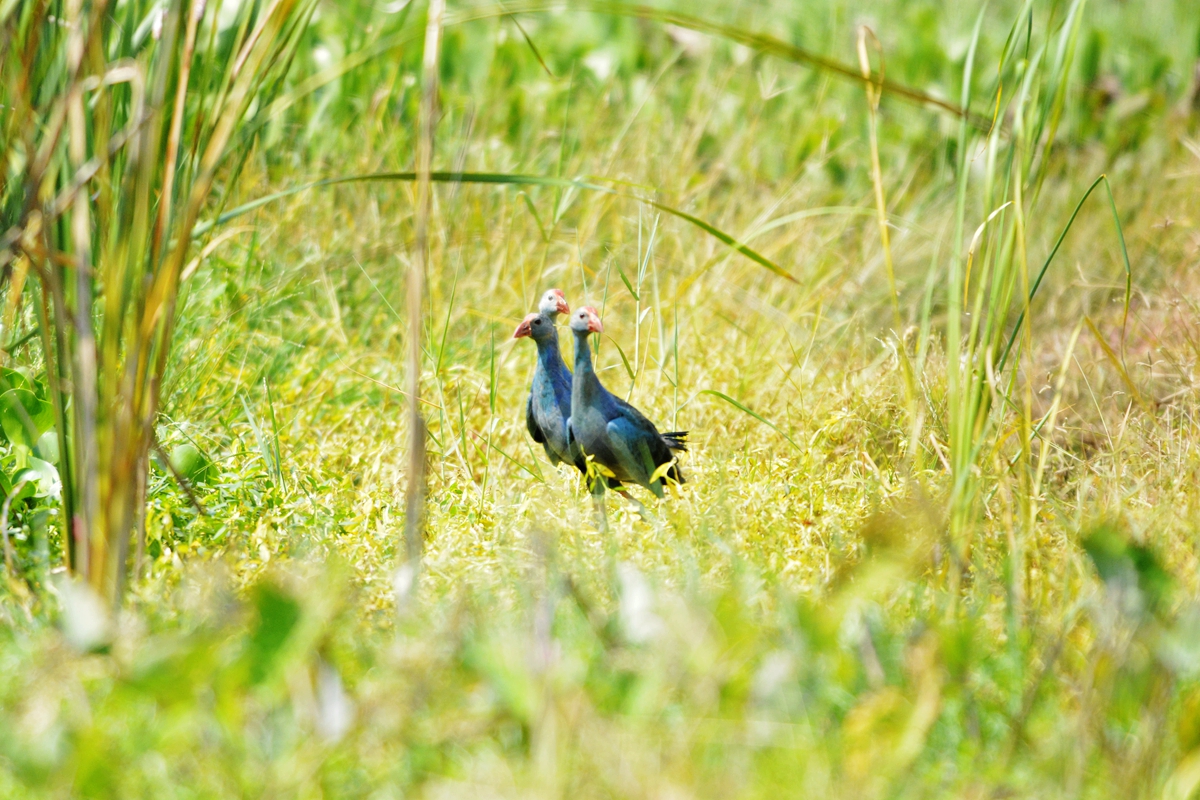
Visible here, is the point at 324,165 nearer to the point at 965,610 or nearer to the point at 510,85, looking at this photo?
the point at 510,85

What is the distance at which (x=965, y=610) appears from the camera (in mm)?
1860

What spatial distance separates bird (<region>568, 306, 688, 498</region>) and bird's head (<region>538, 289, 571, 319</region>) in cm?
13

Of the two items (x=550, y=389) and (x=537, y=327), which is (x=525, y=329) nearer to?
(x=537, y=327)

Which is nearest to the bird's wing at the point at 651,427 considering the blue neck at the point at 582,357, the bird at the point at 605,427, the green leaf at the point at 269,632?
the bird at the point at 605,427

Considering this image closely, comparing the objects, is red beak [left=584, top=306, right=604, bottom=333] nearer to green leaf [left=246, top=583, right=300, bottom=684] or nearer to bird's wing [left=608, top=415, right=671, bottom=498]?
bird's wing [left=608, top=415, right=671, bottom=498]

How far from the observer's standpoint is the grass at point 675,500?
1.31 metres

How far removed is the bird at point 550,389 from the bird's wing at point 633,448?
0.17 metres

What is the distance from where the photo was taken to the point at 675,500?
2693 mm

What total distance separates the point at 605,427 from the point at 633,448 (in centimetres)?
8

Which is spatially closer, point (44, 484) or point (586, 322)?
point (44, 484)

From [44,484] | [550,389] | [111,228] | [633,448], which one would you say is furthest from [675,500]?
[111,228]

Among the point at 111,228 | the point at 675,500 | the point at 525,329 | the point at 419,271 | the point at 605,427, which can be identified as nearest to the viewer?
the point at 419,271

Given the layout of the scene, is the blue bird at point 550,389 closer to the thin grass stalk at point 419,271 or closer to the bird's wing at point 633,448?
the bird's wing at point 633,448

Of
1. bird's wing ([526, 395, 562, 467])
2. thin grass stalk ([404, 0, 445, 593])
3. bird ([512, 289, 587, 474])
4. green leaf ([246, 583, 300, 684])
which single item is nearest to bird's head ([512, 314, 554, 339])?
bird ([512, 289, 587, 474])
